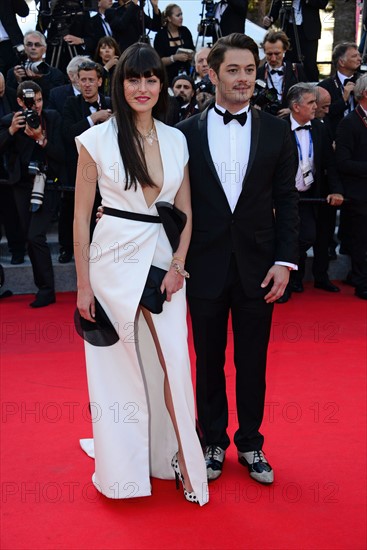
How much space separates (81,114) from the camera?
19.8ft

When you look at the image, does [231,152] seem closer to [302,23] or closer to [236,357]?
[236,357]

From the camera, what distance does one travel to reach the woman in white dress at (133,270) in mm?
2803

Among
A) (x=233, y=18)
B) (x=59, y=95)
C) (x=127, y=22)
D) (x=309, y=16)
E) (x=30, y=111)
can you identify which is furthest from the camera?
(x=233, y=18)

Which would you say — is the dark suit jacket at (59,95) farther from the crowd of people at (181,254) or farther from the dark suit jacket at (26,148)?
the crowd of people at (181,254)

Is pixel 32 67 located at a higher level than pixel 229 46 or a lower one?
lower

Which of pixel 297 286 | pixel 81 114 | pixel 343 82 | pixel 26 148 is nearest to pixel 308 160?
pixel 297 286

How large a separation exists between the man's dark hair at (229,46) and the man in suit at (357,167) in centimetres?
316

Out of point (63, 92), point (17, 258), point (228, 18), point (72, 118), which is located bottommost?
point (17, 258)

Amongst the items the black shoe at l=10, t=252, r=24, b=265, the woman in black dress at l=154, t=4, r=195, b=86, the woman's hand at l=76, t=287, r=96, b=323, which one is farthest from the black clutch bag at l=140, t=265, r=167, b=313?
the woman in black dress at l=154, t=4, r=195, b=86

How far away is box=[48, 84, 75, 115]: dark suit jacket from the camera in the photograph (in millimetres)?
6566

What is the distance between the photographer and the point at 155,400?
3160mm

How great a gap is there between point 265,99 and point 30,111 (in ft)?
5.74

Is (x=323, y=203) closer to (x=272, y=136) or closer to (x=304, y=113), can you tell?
(x=304, y=113)

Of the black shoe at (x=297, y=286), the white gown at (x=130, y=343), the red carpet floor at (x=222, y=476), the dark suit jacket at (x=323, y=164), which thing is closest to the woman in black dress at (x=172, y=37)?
the dark suit jacket at (x=323, y=164)
